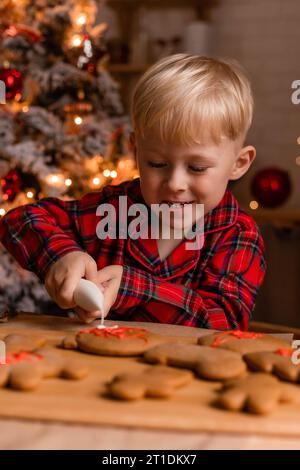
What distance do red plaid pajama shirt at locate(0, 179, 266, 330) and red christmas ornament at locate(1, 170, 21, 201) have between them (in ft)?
3.66

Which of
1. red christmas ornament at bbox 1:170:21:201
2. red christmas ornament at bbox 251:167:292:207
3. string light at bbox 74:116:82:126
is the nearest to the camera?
red christmas ornament at bbox 1:170:21:201

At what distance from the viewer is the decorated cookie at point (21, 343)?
697 millimetres

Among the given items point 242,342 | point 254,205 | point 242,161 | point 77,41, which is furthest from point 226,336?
point 254,205

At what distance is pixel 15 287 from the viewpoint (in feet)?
7.97

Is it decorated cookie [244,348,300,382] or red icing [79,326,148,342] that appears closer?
decorated cookie [244,348,300,382]

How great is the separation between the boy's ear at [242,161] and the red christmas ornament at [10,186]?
4.23 feet

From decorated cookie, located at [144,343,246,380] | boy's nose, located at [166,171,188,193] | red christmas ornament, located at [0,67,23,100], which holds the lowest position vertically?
decorated cookie, located at [144,343,246,380]

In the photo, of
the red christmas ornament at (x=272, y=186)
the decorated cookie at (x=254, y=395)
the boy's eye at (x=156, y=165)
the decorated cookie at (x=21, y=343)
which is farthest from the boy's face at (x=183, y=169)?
the red christmas ornament at (x=272, y=186)

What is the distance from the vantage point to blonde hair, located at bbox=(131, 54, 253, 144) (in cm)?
104

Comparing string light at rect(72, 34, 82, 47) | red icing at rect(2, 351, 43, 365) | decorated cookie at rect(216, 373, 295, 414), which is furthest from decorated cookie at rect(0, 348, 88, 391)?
string light at rect(72, 34, 82, 47)

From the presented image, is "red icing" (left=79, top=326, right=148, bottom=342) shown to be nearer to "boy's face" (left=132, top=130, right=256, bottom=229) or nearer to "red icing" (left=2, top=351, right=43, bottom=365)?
"red icing" (left=2, top=351, right=43, bottom=365)

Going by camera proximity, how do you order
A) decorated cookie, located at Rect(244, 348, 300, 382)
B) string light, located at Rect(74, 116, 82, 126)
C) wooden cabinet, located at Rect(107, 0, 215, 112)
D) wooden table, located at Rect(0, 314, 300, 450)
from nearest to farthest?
wooden table, located at Rect(0, 314, 300, 450) → decorated cookie, located at Rect(244, 348, 300, 382) → string light, located at Rect(74, 116, 82, 126) → wooden cabinet, located at Rect(107, 0, 215, 112)

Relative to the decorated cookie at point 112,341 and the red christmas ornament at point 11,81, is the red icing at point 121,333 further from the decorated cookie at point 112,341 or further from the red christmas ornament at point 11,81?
the red christmas ornament at point 11,81
